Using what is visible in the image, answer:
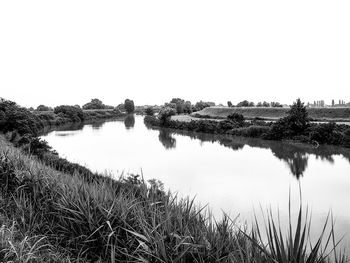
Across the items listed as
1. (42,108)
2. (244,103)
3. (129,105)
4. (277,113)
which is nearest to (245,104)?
(244,103)

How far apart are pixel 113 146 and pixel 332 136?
53.6 feet

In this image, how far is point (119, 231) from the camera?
3.68 metres

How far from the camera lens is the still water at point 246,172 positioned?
1030 centimetres

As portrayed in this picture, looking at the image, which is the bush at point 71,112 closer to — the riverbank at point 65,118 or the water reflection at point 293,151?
the riverbank at point 65,118

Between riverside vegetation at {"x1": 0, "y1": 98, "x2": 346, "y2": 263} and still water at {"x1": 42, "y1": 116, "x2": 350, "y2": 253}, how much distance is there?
2.25m

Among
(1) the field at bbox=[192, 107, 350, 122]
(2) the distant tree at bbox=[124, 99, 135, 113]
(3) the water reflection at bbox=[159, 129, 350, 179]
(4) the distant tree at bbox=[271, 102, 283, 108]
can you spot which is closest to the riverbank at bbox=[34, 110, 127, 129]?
(2) the distant tree at bbox=[124, 99, 135, 113]

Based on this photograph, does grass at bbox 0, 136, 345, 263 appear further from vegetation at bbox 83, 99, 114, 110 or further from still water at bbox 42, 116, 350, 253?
vegetation at bbox 83, 99, 114, 110

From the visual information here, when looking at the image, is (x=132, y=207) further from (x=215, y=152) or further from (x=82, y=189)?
(x=215, y=152)

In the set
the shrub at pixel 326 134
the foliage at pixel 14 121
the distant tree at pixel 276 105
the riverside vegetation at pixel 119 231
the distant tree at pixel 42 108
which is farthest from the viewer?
the distant tree at pixel 42 108

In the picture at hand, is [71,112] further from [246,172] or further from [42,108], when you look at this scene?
[246,172]

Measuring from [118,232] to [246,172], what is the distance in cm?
1262

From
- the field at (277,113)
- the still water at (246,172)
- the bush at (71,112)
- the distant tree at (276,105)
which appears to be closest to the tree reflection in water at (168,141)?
the still water at (246,172)

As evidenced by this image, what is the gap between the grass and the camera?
277 cm

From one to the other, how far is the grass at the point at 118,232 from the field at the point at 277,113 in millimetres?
31005
